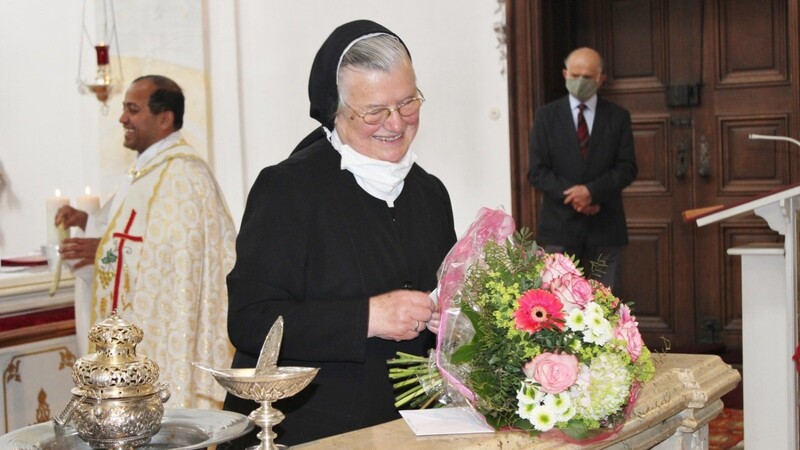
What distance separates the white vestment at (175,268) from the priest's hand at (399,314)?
2.74m

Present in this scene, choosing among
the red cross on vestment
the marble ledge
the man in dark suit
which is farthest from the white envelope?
the man in dark suit

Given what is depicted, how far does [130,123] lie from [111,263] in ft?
2.25

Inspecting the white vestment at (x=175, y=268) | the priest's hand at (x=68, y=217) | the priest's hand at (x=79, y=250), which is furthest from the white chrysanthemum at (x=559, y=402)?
the priest's hand at (x=68, y=217)

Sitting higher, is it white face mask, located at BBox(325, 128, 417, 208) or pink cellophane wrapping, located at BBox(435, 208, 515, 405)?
white face mask, located at BBox(325, 128, 417, 208)

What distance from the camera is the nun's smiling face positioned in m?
2.75

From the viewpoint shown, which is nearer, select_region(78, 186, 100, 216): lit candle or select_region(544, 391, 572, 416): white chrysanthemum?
select_region(544, 391, 572, 416): white chrysanthemum

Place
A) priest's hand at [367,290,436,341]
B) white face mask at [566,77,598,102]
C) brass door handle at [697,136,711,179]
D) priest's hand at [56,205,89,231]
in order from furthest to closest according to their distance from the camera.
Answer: brass door handle at [697,136,711,179] → white face mask at [566,77,598,102] → priest's hand at [56,205,89,231] → priest's hand at [367,290,436,341]

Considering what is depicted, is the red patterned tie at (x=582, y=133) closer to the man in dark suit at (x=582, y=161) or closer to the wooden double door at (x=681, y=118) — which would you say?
the man in dark suit at (x=582, y=161)

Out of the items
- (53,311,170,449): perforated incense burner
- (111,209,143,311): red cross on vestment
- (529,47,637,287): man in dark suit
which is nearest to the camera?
(53,311,170,449): perforated incense burner

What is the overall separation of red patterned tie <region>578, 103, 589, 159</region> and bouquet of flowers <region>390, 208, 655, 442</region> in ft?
17.5

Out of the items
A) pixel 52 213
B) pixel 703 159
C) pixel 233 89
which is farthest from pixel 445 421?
pixel 233 89

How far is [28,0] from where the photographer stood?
995 centimetres

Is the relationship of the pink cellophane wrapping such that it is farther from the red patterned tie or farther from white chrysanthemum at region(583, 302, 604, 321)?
the red patterned tie

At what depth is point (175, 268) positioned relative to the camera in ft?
17.4
